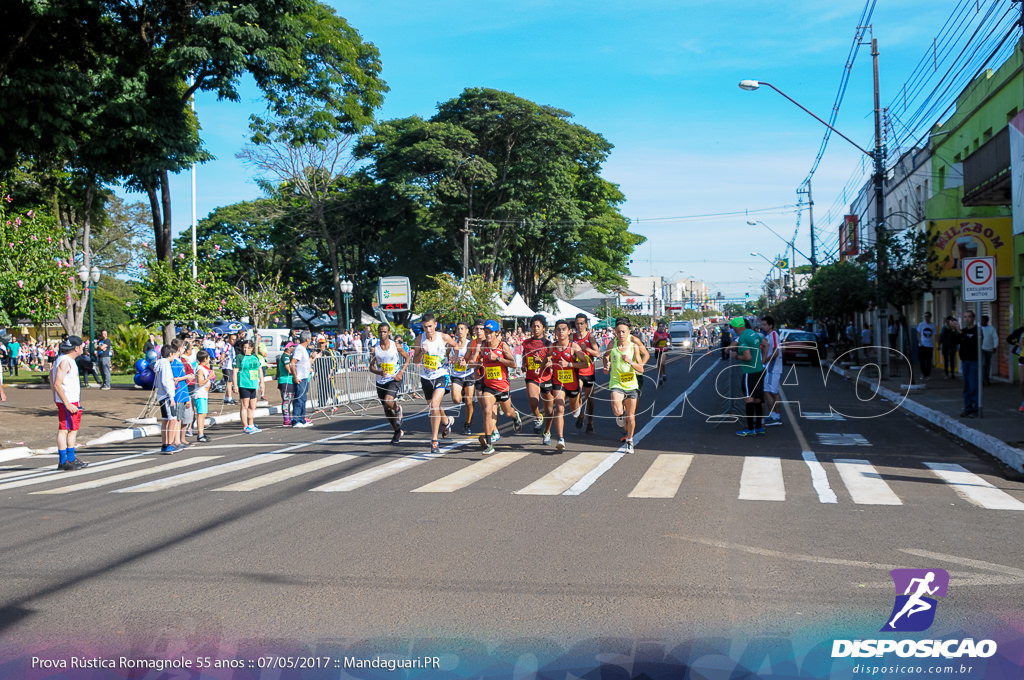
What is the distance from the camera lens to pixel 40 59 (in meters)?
20.6

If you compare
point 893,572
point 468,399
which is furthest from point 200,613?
point 468,399

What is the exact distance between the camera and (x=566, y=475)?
33.6 feet

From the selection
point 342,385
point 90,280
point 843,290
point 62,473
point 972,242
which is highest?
point 972,242

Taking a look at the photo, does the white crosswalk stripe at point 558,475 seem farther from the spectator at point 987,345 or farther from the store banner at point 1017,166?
the spectator at point 987,345

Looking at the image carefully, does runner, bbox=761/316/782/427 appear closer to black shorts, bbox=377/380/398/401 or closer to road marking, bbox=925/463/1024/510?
road marking, bbox=925/463/1024/510

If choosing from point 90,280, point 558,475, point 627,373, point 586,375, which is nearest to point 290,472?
point 558,475

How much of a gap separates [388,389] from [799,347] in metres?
23.9

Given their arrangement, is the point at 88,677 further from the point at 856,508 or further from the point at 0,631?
the point at 856,508

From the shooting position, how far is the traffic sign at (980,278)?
1463 cm

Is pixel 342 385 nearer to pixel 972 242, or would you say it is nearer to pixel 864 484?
pixel 864 484

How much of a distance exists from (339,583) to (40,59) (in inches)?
778

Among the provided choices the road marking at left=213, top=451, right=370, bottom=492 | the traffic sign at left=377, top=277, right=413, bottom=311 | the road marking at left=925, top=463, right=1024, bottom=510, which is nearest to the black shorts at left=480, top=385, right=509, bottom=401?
the road marking at left=213, top=451, right=370, bottom=492

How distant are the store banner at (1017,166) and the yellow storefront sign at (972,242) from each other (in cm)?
533

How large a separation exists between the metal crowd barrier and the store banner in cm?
1365
